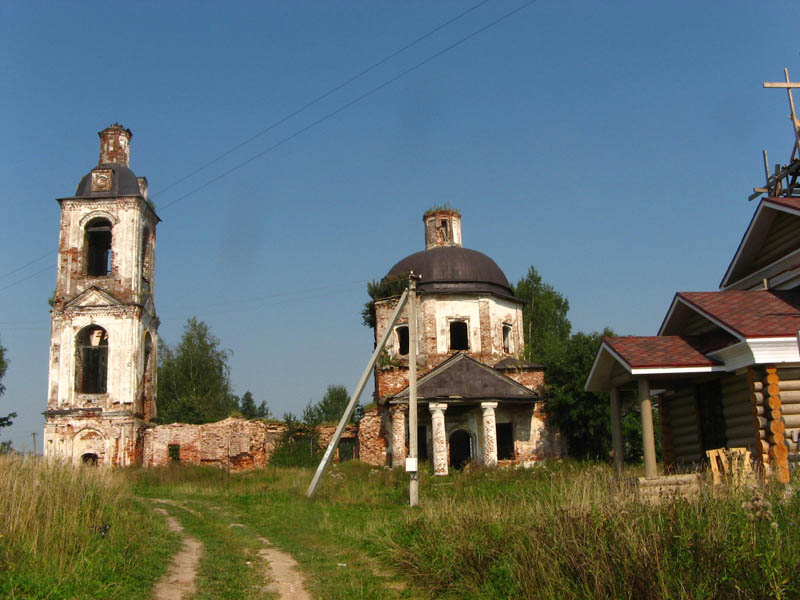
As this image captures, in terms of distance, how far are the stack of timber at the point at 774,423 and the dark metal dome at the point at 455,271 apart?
55.9 ft

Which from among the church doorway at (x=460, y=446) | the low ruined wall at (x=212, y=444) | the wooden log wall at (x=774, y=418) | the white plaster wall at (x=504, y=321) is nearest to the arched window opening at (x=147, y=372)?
the low ruined wall at (x=212, y=444)

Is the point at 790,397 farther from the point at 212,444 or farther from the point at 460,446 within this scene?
the point at 212,444

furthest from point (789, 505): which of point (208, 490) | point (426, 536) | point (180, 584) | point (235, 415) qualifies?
point (235, 415)

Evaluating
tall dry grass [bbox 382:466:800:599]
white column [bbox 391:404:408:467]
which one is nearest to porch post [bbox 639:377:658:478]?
tall dry grass [bbox 382:466:800:599]

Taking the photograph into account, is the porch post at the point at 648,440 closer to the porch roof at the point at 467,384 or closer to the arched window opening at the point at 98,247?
the porch roof at the point at 467,384

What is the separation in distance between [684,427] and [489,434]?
Answer: 10149 millimetres

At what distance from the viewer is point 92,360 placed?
30.4 meters

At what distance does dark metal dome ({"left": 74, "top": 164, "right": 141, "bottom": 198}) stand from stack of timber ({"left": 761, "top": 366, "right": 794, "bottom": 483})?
23.8 metres

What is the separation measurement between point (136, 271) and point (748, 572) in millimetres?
25996

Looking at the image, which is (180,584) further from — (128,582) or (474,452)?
(474,452)

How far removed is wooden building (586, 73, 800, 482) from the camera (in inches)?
480

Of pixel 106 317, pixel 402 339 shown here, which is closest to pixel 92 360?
pixel 106 317

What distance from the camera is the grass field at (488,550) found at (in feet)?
21.1

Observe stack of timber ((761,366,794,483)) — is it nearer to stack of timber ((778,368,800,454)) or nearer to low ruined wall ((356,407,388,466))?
stack of timber ((778,368,800,454))
